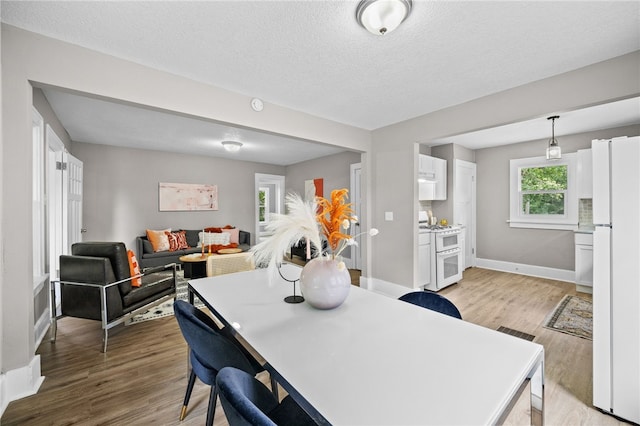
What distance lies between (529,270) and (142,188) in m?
7.61

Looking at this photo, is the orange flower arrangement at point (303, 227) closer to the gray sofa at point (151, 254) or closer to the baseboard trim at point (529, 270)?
the gray sofa at point (151, 254)

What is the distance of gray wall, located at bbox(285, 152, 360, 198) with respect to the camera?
5773mm

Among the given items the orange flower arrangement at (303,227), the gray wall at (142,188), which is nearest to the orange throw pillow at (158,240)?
the gray wall at (142,188)

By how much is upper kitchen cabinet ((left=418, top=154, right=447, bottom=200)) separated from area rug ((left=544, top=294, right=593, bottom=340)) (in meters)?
2.29

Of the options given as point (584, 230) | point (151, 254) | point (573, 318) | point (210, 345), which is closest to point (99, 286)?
point (210, 345)

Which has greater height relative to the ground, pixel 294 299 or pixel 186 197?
pixel 186 197

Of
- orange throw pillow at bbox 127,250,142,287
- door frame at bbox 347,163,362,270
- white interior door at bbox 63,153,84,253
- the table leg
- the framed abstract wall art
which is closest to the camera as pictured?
the table leg

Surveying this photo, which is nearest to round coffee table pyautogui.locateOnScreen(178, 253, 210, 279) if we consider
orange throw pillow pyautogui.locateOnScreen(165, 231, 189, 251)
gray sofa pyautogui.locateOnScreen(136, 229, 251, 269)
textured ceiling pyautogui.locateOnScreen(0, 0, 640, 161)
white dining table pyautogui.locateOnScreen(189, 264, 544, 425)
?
gray sofa pyautogui.locateOnScreen(136, 229, 251, 269)

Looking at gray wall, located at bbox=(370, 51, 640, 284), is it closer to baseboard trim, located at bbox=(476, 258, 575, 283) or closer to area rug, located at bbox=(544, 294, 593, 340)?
A: baseboard trim, located at bbox=(476, 258, 575, 283)

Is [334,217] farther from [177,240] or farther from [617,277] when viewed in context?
[177,240]

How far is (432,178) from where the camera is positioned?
480 centimetres

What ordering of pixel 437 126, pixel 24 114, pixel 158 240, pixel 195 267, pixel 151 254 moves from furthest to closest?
pixel 158 240
pixel 151 254
pixel 195 267
pixel 437 126
pixel 24 114

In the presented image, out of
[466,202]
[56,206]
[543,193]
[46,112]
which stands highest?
[46,112]

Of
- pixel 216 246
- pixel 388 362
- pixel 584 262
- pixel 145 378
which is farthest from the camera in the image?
pixel 216 246
